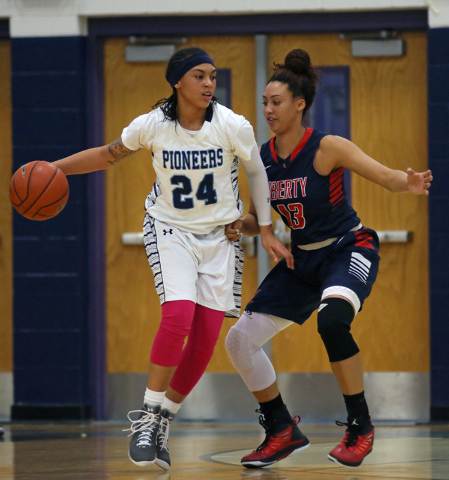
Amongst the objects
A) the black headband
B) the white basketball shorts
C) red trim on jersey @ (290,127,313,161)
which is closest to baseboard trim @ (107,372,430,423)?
the white basketball shorts

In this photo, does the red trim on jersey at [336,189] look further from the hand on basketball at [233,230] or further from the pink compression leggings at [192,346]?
the pink compression leggings at [192,346]

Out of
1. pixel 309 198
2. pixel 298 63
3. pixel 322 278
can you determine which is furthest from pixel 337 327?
pixel 298 63

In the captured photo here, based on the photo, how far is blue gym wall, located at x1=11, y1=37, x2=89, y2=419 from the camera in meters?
5.57

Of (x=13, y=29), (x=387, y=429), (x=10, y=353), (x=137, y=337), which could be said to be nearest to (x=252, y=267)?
(x=137, y=337)

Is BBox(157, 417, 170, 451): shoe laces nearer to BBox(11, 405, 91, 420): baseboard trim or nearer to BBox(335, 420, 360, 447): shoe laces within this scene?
BBox(335, 420, 360, 447): shoe laces

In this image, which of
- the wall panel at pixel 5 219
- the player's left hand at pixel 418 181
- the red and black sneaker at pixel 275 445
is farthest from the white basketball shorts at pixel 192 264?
the wall panel at pixel 5 219

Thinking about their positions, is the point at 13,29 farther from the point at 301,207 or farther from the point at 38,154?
the point at 301,207

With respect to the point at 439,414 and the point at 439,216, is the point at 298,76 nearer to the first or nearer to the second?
the point at 439,216

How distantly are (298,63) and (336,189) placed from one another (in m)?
0.56

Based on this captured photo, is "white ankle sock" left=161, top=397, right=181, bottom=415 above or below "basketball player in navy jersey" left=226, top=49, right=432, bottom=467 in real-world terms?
below

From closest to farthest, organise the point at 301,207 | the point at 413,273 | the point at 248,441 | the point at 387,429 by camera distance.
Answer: the point at 301,207, the point at 248,441, the point at 387,429, the point at 413,273

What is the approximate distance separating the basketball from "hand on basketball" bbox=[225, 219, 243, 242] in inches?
26.9

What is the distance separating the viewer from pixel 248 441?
4.46m

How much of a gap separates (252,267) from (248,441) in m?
1.42
